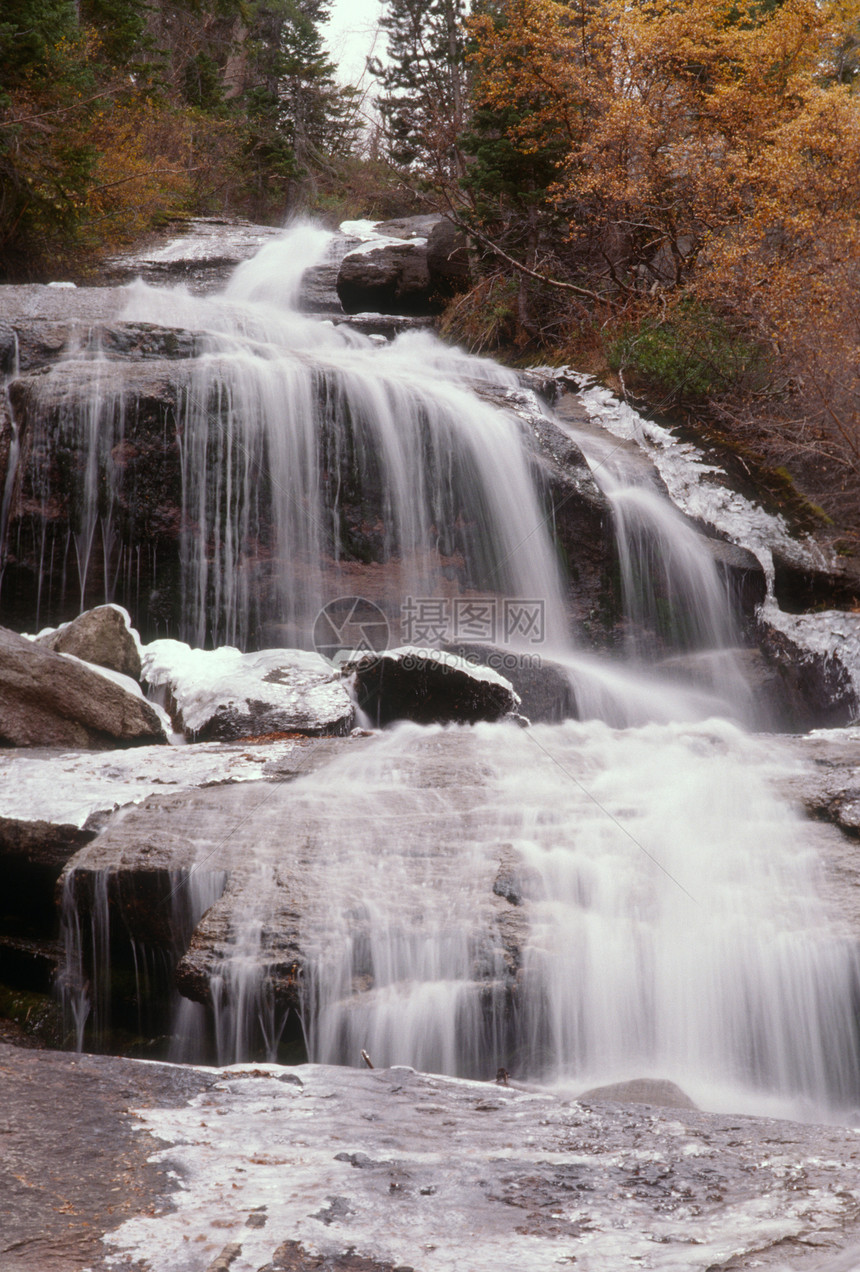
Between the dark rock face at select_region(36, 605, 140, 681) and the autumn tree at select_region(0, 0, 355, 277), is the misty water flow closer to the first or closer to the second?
the dark rock face at select_region(36, 605, 140, 681)

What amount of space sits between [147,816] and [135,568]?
3973 mm

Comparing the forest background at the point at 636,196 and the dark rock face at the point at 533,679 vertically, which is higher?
the forest background at the point at 636,196

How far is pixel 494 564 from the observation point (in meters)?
8.30

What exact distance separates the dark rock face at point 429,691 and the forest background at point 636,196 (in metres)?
4.94

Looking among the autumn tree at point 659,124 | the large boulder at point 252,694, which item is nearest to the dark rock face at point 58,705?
the large boulder at point 252,694

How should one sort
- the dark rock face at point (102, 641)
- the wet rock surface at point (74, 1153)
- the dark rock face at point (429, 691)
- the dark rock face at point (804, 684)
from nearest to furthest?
the wet rock surface at point (74, 1153), the dark rock face at point (429, 691), the dark rock face at point (102, 641), the dark rock face at point (804, 684)

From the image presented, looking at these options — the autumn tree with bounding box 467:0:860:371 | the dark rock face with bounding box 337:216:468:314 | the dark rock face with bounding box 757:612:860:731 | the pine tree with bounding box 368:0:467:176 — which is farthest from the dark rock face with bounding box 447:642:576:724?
the pine tree with bounding box 368:0:467:176

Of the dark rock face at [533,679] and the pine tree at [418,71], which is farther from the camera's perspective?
the pine tree at [418,71]

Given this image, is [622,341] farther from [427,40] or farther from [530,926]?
[427,40]

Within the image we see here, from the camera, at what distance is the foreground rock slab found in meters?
1.38

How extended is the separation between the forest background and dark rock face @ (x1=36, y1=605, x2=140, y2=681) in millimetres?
6740

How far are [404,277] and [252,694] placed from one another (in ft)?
36.5

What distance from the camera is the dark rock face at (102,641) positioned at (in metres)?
6.12

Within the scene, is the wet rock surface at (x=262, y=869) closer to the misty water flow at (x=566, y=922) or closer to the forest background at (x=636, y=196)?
the misty water flow at (x=566, y=922)
